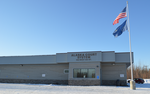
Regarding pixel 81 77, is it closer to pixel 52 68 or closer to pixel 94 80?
pixel 94 80

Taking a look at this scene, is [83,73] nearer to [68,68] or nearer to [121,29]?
[68,68]

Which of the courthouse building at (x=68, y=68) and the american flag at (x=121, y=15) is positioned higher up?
the american flag at (x=121, y=15)

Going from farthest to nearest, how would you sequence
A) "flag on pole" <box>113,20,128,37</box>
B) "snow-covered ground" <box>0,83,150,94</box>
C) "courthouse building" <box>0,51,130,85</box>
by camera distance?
"courthouse building" <box>0,51,130,85</box>
"flag on pole" <box>113,20,128,37</box>
"snow-covered ground" <box>0,83,150,94</box>

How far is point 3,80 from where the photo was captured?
29062 millimetres

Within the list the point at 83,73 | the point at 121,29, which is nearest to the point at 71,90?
the point at 83,73

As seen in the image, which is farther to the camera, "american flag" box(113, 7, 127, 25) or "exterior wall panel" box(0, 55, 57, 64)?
"exterior wall panel" box(0, 55, 57, 64)

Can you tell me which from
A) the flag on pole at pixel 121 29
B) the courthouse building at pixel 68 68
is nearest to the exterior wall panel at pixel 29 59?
the courthouse building at pixel 68 68

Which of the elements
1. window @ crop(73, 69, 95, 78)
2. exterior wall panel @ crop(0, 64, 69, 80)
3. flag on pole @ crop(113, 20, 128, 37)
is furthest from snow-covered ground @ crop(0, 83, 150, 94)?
exterior wall panel @ crop(0, 64, 69, 80)

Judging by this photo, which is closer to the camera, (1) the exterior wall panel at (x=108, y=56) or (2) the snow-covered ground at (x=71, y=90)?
(2) the snow-covered ground at (x=71, y=90)

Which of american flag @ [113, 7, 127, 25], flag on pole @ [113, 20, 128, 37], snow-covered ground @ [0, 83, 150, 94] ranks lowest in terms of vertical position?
snow-covered ground @ [0, 83, 150, 94]

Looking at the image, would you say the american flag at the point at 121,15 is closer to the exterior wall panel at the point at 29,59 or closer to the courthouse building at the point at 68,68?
the courthouse building at the point at 68,68

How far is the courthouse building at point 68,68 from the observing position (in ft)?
77.0

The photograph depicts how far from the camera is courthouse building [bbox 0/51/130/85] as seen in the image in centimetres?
2347

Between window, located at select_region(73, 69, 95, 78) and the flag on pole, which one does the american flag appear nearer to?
the flag on pole
